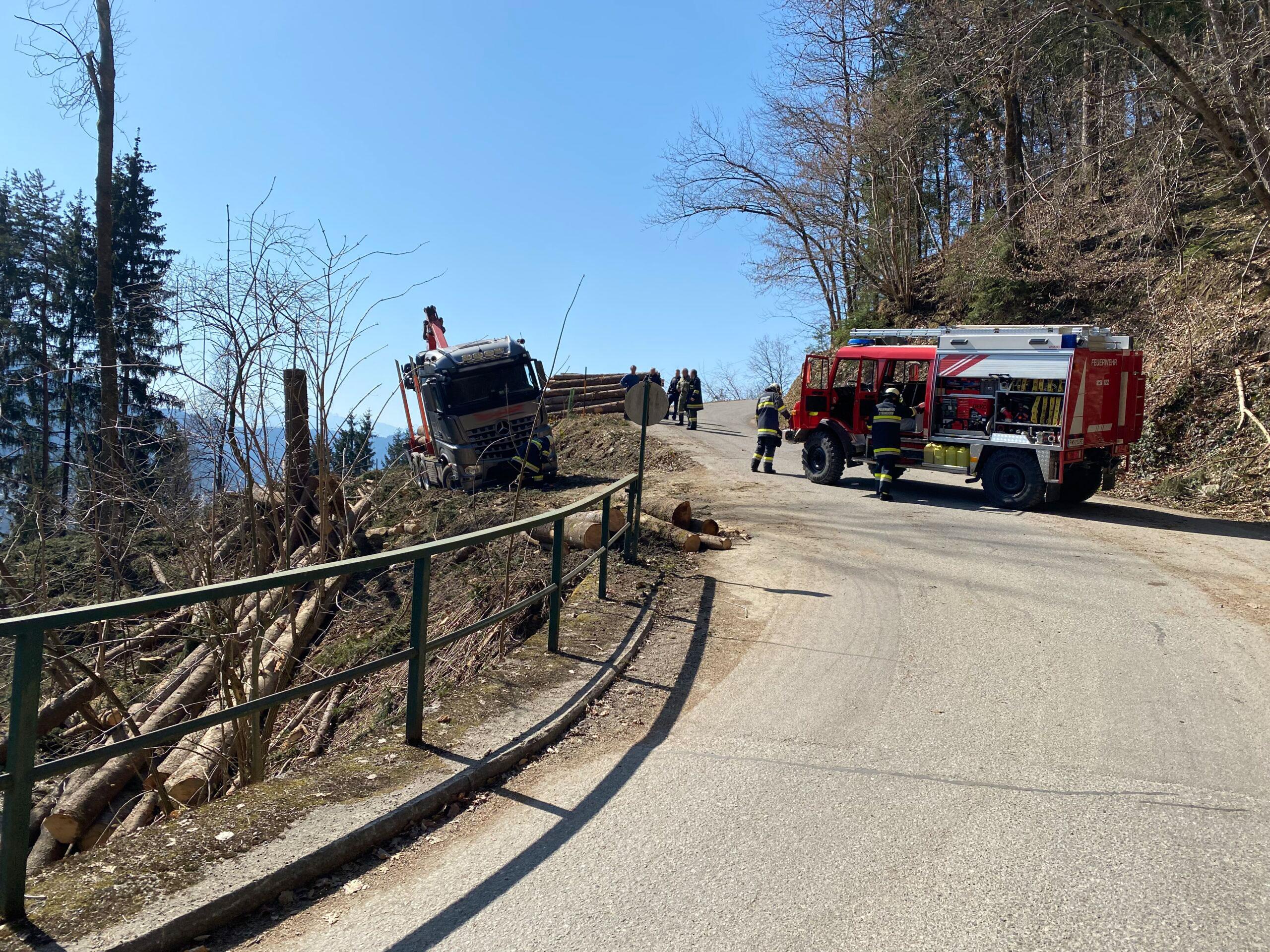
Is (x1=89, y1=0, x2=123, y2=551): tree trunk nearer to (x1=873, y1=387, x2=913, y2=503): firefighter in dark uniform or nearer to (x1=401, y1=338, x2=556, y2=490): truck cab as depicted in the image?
(x1=401, y1=338, x2=556, y2=490): truck cab

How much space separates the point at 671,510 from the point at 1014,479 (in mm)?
5986

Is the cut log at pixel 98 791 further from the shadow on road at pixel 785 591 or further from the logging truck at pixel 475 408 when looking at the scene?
the logging truck at pixel 475 408

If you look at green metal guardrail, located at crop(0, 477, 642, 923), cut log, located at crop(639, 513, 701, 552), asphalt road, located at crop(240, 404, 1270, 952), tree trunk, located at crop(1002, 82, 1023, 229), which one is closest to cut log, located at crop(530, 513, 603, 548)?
cut log, located at crop(639, 513, 701, 552)

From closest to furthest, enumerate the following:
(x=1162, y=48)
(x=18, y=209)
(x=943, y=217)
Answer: (x=1162, y=48) < (x=18, y=209) < (x=943, y=217)

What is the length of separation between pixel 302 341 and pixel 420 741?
4574mm

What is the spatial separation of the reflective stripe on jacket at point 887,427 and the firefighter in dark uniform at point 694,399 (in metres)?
12.4

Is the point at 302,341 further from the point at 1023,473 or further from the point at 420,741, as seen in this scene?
the point at 1023,473

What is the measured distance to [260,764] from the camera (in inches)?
267

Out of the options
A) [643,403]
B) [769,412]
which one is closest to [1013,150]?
[769,412]

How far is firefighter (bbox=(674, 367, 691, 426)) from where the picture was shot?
90.0ft

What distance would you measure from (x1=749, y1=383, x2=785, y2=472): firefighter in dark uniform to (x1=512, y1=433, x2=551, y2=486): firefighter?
13.7ft

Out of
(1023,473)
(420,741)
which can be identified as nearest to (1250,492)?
(1023,473)

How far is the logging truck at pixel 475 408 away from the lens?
16.5 m

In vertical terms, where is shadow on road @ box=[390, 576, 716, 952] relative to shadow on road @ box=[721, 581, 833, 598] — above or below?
below
